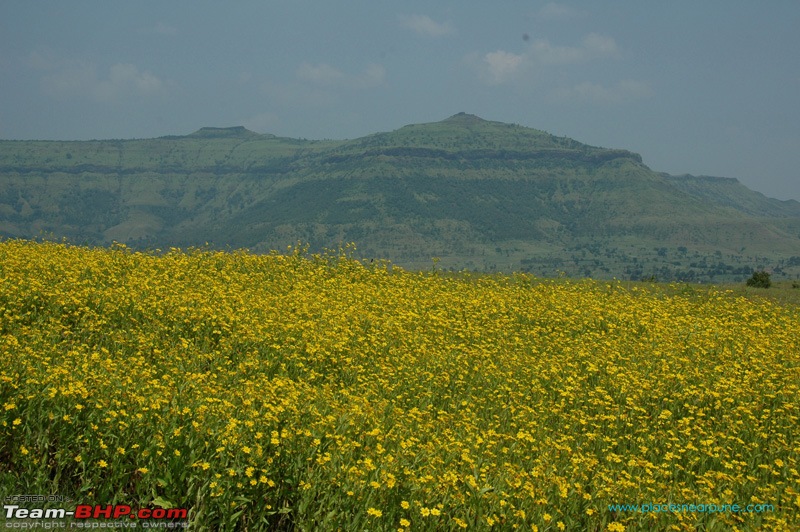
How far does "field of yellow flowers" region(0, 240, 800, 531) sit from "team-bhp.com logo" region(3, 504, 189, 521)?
0.15 m

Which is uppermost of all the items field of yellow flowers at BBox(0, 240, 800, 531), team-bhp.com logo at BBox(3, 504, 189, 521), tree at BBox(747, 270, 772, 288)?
tree at BBox(747, 270, 772, 288)

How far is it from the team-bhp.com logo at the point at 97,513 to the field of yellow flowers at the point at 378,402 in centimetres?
15

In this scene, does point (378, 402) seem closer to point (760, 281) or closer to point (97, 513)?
point (97, 513)

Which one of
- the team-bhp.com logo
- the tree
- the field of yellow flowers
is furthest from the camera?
the tree

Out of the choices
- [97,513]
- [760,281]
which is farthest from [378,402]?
[760,281]

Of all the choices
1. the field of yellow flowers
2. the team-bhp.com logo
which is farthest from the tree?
the team-bhp.com logo

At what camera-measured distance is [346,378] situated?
43.0 feet

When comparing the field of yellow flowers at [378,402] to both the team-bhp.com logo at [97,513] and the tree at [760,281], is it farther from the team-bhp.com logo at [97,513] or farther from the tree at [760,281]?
the tree at [760,281]

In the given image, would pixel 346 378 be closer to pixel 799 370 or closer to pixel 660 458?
pixel 660 458

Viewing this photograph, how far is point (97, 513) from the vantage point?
8055 millimetres

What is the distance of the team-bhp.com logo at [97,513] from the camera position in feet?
25.9

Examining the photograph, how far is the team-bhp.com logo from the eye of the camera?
25.9ft

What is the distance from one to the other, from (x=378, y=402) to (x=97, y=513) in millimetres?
4152

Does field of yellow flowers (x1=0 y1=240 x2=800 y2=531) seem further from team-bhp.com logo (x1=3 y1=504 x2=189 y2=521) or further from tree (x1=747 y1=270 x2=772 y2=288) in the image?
tree (x1=747 y1=270 x2=772 y2=288)
